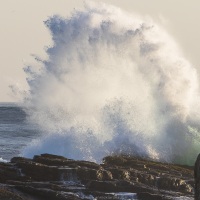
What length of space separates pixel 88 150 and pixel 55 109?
19.4 m

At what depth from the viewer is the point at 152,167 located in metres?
31.9

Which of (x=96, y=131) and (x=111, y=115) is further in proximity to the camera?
(x=111, y=115)

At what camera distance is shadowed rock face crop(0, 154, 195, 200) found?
24.4 metres

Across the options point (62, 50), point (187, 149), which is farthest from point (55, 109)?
point (187, 149)

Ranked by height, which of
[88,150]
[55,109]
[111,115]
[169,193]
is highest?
[55,109]

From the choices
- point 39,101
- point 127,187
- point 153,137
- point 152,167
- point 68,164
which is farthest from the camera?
point 39,101

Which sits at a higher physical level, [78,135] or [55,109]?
[55,109]

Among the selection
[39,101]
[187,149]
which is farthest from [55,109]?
[187,149]

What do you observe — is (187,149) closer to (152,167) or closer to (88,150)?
(88,150)

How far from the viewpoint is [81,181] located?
2675 cm

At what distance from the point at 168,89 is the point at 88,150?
1037 cm

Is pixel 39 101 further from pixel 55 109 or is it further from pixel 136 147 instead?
pixel 136 147

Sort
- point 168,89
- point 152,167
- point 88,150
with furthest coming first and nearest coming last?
point 168,89, point 88,150, point 152,167

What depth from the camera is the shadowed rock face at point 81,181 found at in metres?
24.4
